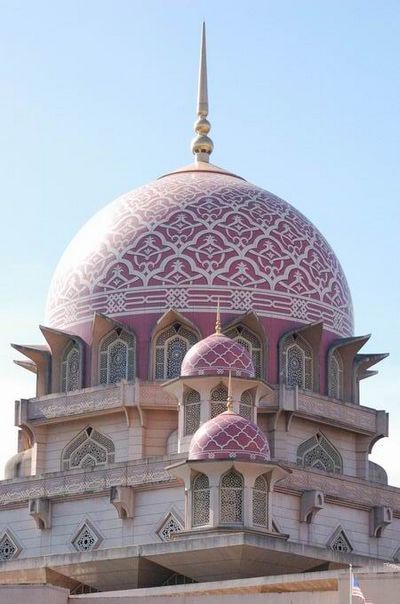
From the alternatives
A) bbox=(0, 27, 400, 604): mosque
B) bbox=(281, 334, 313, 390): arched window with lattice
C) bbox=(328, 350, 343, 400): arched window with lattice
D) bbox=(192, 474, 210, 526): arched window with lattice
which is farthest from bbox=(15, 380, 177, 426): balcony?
bbox=(192, 474, 210, 526): arched window with lattice

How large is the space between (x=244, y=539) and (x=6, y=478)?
9.56 metres

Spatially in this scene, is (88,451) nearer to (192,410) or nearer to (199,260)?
(192,410)

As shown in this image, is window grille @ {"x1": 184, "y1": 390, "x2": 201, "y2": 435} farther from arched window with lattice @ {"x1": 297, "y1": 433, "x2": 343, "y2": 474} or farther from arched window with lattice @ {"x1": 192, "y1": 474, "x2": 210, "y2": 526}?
arched window with lattice @ {"x1": 297, "y1": 433, "x2": 343, "y2": 474}

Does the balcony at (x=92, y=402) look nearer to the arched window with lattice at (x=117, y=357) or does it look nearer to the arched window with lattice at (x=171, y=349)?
the arched window with lattice at (x=117, y=357)

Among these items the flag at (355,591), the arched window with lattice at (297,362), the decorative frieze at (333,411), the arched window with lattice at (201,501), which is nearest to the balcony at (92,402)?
the decorative frieze at (333,411)

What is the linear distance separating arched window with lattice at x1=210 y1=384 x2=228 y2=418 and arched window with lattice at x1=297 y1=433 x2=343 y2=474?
3642mm

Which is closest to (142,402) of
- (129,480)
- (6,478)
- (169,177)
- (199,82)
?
(129,480)

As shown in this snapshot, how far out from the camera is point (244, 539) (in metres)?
25.1

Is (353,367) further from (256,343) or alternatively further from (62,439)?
(62,439)

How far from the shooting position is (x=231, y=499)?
1029 inches

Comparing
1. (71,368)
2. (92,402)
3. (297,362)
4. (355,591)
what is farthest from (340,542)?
(355,591)

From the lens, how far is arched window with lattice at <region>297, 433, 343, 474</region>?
31.9 m

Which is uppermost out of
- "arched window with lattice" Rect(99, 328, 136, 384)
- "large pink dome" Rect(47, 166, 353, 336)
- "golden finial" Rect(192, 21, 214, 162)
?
"golden finial" Rect(192, 21, 214, 162)

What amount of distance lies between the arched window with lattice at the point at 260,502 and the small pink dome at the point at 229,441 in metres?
0.42
